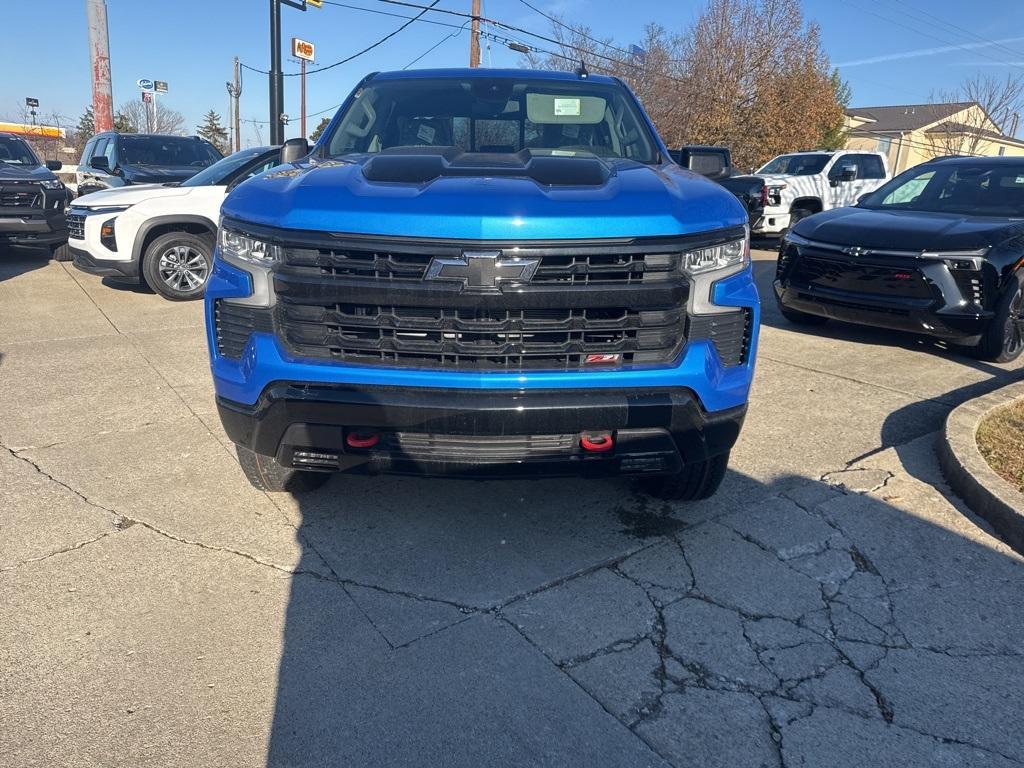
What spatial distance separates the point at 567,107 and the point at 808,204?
36.3 ft

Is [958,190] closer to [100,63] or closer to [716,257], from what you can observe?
[716,257]

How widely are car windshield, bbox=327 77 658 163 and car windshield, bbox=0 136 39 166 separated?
9.44 metres

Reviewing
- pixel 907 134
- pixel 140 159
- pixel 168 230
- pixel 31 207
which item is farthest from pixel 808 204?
pixel 907 134

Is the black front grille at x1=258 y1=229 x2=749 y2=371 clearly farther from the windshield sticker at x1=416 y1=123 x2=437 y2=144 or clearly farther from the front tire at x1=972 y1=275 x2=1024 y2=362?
the front tire at x1=972 y1=275 x2=1024 y2=362

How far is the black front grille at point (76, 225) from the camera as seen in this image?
8.37 m

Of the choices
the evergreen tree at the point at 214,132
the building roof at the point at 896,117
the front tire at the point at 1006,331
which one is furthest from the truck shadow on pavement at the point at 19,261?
the evergreen tree at the point at 214,132

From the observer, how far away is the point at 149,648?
258 cm

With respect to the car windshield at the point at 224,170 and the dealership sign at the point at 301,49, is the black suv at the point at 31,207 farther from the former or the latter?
the dealership sign at the point at 301,49

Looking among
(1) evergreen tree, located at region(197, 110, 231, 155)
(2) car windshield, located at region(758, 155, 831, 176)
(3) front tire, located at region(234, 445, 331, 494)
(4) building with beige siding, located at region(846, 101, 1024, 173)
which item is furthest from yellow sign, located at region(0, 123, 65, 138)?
(3) front tire, located at region(234, 445, 331, 494)

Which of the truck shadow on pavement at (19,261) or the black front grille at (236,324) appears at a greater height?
the black front grille at (236,324)

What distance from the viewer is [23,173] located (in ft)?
34.4

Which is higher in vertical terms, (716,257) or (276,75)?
(276,75)

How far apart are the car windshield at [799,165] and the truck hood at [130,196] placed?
1099 cm

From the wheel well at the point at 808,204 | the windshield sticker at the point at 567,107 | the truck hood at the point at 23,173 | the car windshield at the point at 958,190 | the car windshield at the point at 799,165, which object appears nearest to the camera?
the windshield sticker at the point at 567,107
